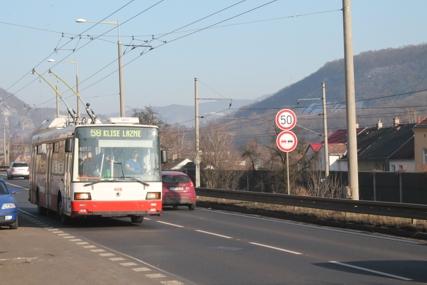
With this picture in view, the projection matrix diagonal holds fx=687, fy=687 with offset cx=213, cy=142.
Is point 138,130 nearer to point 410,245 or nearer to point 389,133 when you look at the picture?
→ point 410,245

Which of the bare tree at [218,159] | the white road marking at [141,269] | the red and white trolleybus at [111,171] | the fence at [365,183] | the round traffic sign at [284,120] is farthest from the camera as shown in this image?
the bare tree at [218,159]

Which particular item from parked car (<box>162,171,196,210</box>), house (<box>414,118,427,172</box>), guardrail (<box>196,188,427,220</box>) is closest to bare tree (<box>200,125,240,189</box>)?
guardrail (<box>196,188,427,220</box>)

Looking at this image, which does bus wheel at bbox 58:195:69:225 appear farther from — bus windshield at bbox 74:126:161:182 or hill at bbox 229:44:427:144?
hill at bbox 229:44:427:144

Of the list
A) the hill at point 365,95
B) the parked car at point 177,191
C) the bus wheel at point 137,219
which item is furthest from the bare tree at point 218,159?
the hill at point 365,95

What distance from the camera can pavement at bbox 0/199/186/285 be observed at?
10.2 m

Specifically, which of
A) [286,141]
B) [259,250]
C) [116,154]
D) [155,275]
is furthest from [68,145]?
[155,275]

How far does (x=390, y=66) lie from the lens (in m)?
144

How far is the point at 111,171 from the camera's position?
1809 centimetres

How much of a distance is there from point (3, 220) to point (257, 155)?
1374 inches

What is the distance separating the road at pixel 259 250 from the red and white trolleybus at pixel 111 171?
2.13ft

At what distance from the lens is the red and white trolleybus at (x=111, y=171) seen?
17.8 meters

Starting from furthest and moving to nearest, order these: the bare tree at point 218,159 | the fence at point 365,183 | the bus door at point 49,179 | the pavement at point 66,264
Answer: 1. the bare tree at point 218,159
2. the fence at point 365,183
3. the bus door at point 49,179
4. the pavement at point 66,264

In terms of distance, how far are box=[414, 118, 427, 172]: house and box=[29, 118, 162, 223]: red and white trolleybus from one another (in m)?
48.7

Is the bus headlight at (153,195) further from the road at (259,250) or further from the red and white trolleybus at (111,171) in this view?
the road at (259,250)
